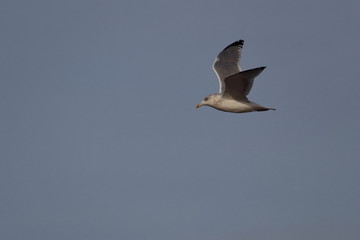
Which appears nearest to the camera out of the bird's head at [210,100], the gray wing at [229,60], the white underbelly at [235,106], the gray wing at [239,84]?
the gray wing at [239,84]

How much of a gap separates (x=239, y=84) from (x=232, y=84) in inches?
7.8

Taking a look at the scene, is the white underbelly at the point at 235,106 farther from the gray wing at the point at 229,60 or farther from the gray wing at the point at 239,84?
the gray wing at the point at 229,60

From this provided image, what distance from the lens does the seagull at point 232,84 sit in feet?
54.2

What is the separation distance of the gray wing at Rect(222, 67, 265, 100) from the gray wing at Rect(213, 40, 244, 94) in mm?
1706

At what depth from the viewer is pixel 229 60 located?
19594mm

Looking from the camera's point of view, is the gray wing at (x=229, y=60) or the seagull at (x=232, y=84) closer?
the seagull at (x=232, y=84)

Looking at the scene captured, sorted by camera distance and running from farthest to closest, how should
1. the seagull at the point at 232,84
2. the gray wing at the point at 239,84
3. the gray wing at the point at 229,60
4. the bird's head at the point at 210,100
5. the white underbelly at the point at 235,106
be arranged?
the gray wing at the point at 229,60
the bird's head at the point at 210,100
the white underbelly at the point at 235,106
the seagull at the point at 232,84
the gray wing at the point at 239,84

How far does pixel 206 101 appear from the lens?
18312mm

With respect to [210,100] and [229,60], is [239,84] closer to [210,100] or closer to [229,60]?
[210,100]

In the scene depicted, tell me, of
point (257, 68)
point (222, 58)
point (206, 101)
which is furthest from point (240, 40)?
point (257, 68)

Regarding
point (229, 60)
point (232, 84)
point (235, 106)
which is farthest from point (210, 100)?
point (229, 60)

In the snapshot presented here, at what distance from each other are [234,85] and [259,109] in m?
1.19

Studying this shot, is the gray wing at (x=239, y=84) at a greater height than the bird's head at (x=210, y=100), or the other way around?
the bird's head at (x=210, y=100)

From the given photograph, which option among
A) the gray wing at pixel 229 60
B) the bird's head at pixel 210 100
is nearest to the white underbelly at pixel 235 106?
the bird's head at pixel 210 100
